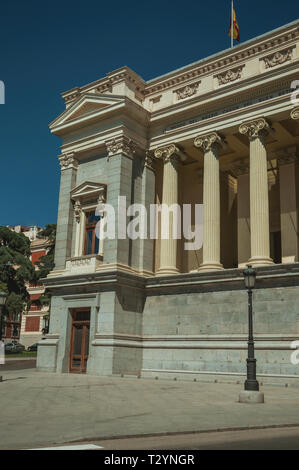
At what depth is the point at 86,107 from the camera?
32.5 metres

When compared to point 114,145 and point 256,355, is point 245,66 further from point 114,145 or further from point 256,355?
point 256,355

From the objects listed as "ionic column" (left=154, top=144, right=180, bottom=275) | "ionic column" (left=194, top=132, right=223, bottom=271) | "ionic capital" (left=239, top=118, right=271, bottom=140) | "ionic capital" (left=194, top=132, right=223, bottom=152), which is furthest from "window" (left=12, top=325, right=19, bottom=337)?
"ionic capital" (left=239, top=118, right=271, bottom=140)

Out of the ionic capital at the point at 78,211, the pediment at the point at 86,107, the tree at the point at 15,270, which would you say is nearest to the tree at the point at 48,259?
the tree at the point at 15,270

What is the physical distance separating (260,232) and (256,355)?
257 inches

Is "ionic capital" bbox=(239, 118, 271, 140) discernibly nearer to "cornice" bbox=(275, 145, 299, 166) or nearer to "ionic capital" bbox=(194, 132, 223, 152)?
"ionic capital" bbox=(194, 132, 223, 152)

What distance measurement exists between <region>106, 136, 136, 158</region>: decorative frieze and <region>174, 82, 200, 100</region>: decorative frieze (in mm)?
4388

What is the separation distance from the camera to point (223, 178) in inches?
1394

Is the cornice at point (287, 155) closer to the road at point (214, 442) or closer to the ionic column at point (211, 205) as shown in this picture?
the ionic column at point (211, 205)

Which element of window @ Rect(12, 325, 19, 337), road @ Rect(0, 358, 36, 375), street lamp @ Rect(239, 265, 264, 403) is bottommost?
road @ Rect(0, 358, 36, 375)

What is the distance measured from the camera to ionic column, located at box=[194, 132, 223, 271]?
27547mm

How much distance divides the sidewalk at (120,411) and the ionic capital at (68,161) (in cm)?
1653

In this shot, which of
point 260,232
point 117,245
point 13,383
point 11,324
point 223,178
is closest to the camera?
point 13,383

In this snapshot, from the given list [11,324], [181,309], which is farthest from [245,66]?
[11,324]

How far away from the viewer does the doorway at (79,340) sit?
28.5m
